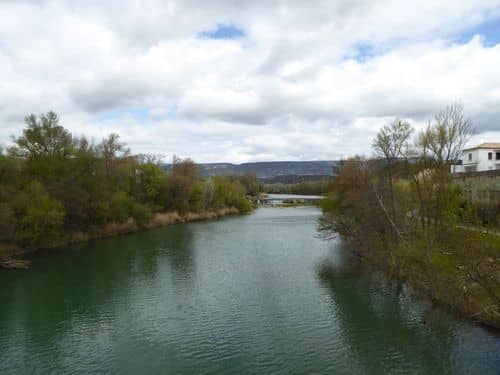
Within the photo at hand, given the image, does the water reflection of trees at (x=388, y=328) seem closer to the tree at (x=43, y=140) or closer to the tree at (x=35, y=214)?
the tree at (x=35, y=214)

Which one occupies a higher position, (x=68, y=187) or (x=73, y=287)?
(x=68, y=187)

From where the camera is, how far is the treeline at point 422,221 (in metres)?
14.6

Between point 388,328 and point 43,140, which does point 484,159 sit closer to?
point 388,328

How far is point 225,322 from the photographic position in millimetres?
16109

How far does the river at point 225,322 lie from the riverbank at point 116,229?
387cm

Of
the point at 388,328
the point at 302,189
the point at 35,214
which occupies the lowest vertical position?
the point at 388,328

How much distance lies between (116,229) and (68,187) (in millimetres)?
7851

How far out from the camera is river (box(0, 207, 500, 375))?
12.7 metres

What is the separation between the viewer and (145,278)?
2347cm

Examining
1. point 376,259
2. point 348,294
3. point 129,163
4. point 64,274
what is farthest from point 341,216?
point 129,163

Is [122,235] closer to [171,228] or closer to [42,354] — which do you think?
[171,228]

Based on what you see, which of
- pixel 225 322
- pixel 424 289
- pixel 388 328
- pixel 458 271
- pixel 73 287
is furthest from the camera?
pixel 73 287

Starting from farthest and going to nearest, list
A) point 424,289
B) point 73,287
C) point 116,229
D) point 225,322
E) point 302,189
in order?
point 302,189 → point 116,229 → point 73,287 → point 424,289 → point 225,322

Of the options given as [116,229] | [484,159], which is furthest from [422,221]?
[116,229]
